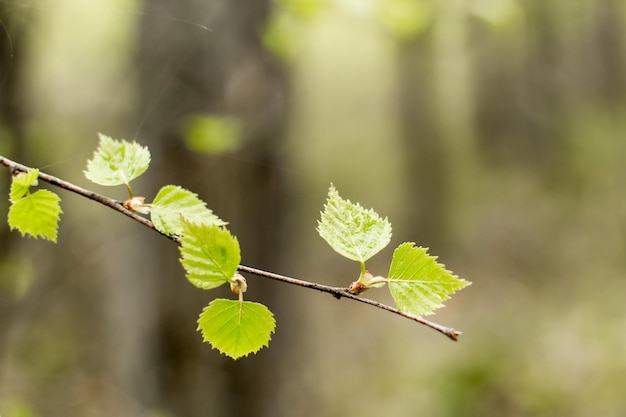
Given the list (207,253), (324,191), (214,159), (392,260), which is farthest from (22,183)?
(324,191)

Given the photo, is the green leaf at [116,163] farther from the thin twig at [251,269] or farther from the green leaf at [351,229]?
the green leaf at [351,229]

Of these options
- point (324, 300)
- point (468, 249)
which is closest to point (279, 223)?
point (324, 300)

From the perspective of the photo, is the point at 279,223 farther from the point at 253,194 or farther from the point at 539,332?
the point at 539,332

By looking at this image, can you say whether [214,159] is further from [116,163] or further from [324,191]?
[324,191]

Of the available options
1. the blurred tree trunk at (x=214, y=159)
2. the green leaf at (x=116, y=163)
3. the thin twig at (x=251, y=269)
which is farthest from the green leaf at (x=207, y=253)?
the blurred tree trunk at (x=214, y=159)

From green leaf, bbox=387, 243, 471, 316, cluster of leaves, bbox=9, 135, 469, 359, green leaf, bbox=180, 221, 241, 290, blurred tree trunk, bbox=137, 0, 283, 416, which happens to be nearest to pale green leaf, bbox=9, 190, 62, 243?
cluster of leaves, bbox=9, 135, 469, 359

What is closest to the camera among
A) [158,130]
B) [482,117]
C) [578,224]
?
[158,130]
